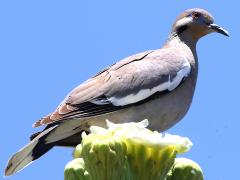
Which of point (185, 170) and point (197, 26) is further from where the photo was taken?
point (197, 26)

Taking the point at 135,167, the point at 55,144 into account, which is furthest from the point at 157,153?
the point at 55,144

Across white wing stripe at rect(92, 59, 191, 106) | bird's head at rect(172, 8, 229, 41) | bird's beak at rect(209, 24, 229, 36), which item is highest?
bird's head at rect(172, 8, 229, 41)

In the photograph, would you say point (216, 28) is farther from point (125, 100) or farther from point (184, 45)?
point (125, 100)

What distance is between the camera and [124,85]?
8422mm

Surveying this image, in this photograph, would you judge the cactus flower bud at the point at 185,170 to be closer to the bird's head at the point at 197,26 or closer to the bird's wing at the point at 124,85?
the bird's wing at the point at 124,85

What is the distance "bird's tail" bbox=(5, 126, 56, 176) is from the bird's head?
3361 millimetres

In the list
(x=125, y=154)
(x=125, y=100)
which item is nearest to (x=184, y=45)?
(x=125, y=100)

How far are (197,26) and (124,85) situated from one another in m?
2.39

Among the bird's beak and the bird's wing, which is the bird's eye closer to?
the bird's beak

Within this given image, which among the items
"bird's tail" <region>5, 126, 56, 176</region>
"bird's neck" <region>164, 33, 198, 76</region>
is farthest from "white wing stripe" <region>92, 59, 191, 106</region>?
"bird's tail" <region>5, 126, 56, 176</region>

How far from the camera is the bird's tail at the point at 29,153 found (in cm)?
702

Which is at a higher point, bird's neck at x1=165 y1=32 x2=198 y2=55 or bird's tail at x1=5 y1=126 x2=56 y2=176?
Result: bird's neck at x1=165 y1=32 x2=198 y2=55

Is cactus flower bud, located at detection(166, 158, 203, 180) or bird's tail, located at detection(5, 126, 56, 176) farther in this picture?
bird's tail, located at detection(5, 126, 56, 176)

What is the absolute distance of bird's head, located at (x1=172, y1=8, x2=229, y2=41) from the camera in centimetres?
1031
